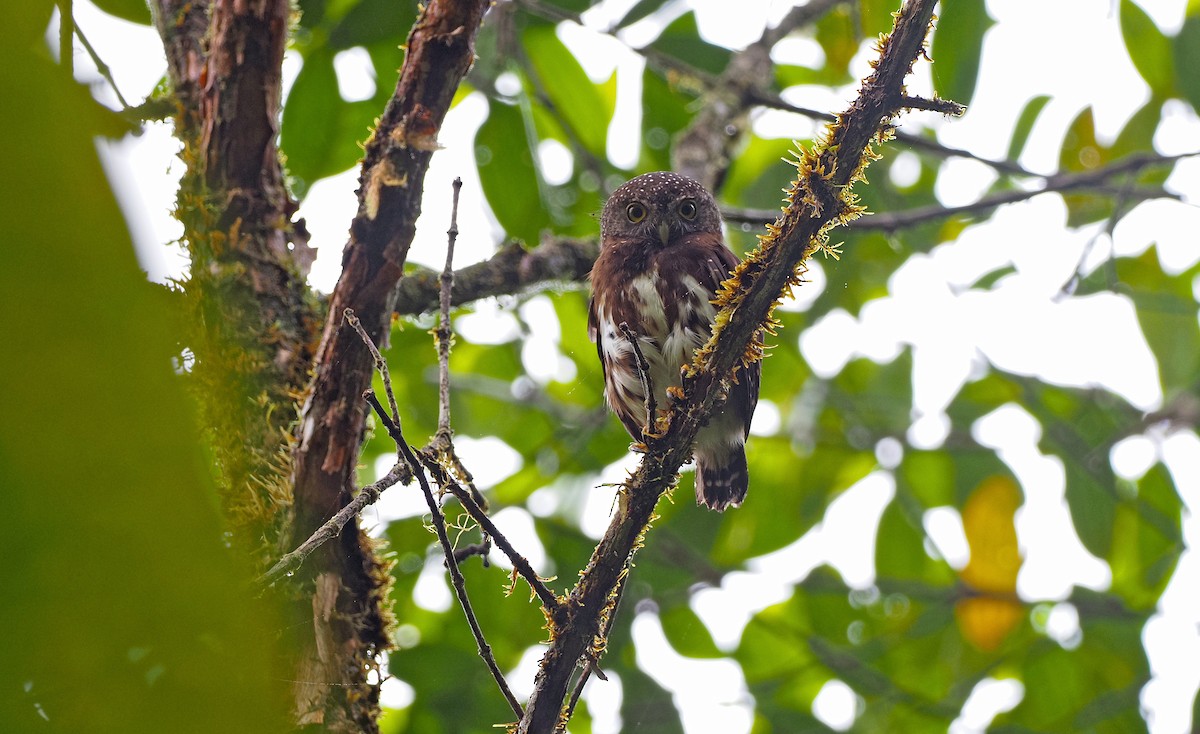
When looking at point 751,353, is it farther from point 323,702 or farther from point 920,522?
point 920,522

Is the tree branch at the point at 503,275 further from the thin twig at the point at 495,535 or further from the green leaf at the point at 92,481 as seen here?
the green leaf at the point at 92,481

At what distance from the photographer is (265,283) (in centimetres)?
247

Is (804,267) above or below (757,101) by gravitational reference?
below

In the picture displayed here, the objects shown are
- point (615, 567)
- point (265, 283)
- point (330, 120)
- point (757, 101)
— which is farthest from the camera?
point (757, 101)

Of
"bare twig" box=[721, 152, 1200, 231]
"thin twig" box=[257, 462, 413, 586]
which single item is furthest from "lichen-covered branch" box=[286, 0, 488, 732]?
"bare twig" box=[721, 152, 1200, 231]

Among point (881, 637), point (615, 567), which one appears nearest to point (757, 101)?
point (881, 637)

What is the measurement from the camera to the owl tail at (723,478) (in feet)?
11.2

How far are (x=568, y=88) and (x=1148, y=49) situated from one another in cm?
Result: 213

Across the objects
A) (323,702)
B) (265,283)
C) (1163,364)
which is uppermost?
(1163,364)

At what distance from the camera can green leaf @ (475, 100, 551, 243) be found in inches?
144

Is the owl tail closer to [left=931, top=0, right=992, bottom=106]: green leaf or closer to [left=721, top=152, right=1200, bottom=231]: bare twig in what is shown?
[left=721, top=152, right=1200, bottom=231]: bare twig

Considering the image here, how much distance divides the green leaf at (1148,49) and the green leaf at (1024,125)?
39 cm

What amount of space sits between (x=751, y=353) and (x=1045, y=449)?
8.70ft

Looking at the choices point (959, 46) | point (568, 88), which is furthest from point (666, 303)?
point (568, 88)
